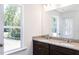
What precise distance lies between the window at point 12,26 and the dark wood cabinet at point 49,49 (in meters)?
0.37

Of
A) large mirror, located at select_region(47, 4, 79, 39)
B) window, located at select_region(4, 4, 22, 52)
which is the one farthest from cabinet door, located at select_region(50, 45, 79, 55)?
window, located at select_region(4, 4, 22, 52)

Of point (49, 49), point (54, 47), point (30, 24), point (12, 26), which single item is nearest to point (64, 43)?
point (54, 47)

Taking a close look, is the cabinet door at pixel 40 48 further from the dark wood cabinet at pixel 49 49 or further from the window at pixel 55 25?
the window at pixel 55 25

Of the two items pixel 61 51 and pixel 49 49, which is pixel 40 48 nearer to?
pixel 49 49

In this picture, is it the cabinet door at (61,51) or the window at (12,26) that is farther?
the window at (12,26)

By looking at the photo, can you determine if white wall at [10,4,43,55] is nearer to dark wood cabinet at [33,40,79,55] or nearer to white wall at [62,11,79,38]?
dark wood cabinet at [33,40,79,55]

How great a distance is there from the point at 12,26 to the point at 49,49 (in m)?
0.87

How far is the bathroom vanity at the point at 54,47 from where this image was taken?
1919mm

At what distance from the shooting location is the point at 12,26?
7.29ft

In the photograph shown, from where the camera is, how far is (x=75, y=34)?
7.61 feet

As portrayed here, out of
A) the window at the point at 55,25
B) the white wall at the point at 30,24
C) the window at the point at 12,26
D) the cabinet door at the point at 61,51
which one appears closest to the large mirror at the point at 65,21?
the window at the point at 55,25

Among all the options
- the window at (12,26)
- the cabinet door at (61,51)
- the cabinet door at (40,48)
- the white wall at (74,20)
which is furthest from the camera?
the cabinet door at (40,48)

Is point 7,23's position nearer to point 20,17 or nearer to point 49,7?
point 20,17
